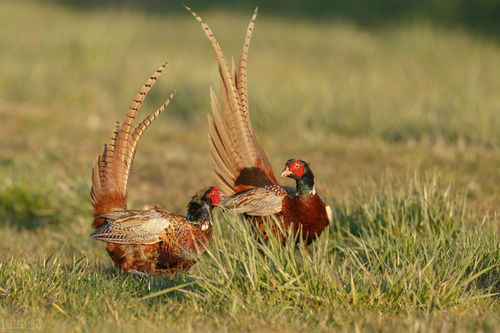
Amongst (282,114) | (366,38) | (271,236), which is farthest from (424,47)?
(271,236)

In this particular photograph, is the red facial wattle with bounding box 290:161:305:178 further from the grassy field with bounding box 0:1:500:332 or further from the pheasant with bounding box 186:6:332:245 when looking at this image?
the grassy field with bounding box 0:1:500:332

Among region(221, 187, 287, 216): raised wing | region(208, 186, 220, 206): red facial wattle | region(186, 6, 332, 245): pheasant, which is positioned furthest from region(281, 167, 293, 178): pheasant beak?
region(208, 186, 220, 206): red facial wattle

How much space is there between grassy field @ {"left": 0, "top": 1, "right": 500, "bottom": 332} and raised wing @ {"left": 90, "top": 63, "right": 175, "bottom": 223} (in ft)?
1.53

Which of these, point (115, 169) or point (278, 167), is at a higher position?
point (115, 169)

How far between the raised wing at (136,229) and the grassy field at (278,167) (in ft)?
0.80

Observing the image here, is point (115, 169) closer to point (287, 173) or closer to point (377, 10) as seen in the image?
point (287, 173)

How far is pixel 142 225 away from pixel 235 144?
108 centimetres

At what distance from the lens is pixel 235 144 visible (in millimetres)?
5680

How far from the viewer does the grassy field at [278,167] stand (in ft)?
13.1

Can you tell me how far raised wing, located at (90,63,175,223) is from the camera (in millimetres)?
5277

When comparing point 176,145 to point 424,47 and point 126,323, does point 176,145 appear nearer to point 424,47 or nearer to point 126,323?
point 126,323

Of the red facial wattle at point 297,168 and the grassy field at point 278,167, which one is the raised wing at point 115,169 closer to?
the grassy field at point 278,167

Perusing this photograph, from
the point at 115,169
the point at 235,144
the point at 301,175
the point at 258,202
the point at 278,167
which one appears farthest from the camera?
the point at 278,167

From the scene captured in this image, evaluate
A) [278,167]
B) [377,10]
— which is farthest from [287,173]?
[377,10]
